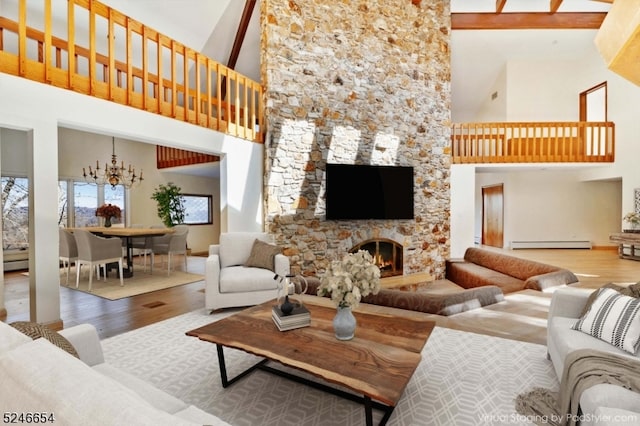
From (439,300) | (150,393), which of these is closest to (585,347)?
(439,300)

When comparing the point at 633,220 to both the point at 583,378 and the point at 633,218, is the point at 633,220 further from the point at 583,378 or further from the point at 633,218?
the point at 583,378

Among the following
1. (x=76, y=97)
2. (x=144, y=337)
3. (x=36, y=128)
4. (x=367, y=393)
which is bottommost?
(x=144, y=337)

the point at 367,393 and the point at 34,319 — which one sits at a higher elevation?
the point at 367,393

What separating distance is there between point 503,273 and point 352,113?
12.9 ft

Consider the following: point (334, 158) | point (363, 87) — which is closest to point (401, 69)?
point (363, 87)

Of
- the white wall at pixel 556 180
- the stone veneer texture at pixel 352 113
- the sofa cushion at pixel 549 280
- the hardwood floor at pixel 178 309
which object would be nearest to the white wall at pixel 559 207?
the white wall at pixel 556 180

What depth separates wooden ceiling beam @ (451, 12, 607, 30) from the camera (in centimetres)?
709

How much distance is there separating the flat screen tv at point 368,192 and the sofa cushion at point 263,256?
1.60m

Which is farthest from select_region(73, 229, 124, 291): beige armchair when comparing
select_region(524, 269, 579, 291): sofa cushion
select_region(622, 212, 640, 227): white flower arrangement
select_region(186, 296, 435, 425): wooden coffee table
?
select_region(622, 212, 640, 227): white flower arrangement

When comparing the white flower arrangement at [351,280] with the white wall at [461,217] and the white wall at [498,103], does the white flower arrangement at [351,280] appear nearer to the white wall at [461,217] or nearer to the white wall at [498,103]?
the white wall at [461,217]

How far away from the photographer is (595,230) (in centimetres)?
908

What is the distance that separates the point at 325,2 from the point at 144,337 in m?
5.57

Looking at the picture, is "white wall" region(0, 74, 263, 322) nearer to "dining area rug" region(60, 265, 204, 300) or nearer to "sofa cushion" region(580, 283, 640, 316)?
"dining area rug" region(60, 265, 204, 300)

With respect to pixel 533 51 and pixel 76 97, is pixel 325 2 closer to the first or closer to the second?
pixel 76 97
